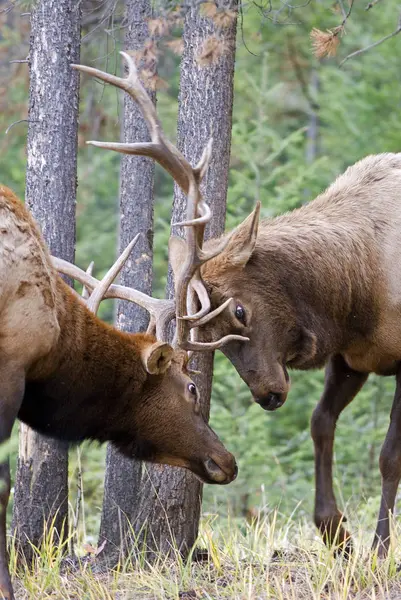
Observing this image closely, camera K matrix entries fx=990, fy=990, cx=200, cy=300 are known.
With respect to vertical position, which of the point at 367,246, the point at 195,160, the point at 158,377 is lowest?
the point at 158,377

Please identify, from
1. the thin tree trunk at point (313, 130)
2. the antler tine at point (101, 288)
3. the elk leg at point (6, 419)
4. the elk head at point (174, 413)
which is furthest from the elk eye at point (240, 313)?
the thin tree trunk at point (313, 130)

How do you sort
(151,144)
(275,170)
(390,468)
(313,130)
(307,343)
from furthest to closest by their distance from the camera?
(313,130) < (275,170) < (390,468) < (307,343) < (151,144)

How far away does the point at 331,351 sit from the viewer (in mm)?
6020

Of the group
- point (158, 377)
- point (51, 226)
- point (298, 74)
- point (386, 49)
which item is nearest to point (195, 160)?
point (51, 226)

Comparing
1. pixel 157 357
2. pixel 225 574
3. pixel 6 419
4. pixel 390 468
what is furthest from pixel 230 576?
pixel 6 419

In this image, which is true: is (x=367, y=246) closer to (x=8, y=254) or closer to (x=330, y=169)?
(x=8, y=254)

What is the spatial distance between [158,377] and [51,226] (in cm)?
127

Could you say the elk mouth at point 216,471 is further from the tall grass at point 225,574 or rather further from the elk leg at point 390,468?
the elk leg at point 390,468

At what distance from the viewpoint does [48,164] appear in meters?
6.09

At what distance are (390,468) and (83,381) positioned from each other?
77.9 inches

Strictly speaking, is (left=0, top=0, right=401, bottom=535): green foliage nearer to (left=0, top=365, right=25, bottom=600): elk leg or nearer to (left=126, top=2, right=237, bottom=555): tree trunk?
(left=126, top=2, right=237, bottom=555): tree trunk

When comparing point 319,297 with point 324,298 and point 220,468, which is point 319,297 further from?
point 220,468

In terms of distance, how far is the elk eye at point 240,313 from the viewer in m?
5.65

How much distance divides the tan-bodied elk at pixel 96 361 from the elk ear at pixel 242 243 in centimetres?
29
